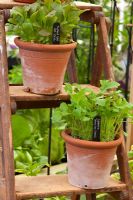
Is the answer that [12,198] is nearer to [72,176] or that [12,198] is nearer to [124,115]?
[72,176]

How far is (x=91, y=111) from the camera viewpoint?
2051 mm

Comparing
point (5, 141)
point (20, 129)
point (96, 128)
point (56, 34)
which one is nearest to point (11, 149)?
point (5, 141)

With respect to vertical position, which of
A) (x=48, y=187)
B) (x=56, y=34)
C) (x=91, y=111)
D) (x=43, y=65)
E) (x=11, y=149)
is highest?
(x=56, y=34)

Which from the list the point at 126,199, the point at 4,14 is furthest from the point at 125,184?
the point at 4,14

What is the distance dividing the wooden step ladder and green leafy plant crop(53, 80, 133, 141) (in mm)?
89

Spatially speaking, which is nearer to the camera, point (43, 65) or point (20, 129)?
point (43, 65)

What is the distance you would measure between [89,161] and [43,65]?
392mm

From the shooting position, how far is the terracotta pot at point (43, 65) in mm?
2045

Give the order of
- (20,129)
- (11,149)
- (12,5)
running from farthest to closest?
1. (20,129)
2. (12,5)
3. (11,149)

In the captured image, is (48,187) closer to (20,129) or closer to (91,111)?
(91,111)

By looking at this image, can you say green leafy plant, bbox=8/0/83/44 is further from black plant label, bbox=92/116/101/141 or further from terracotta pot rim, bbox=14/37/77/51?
black plant label, bbox=92/116/101/141

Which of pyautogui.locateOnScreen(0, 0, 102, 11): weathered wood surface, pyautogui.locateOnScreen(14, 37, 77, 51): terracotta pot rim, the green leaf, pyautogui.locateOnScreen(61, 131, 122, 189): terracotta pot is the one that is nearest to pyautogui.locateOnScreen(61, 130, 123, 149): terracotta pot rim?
pyautogui.locateOnScreen(61, 131, 122, 189): terracotta pot

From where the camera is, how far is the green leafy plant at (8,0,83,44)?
2.02m

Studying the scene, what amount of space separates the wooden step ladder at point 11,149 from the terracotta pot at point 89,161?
31 mm
